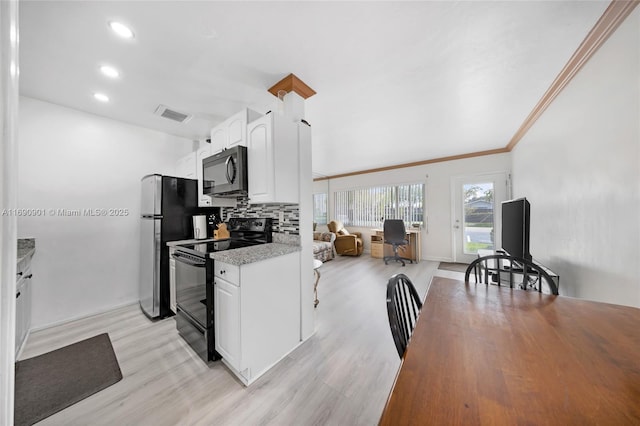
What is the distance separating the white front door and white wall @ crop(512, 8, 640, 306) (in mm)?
2138

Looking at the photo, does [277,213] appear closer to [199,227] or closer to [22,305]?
[199,227]

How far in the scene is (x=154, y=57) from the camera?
5.51 ft

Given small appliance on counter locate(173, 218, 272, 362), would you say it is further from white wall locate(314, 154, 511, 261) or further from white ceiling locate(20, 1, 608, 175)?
white wall locate(314, 154, 511, 261)

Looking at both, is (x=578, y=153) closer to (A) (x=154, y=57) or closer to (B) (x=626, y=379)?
(B) (x=626, y=379)

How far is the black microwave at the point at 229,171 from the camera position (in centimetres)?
197

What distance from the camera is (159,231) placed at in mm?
2438

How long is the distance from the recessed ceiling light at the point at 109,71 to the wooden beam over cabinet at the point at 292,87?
1309 millimetres

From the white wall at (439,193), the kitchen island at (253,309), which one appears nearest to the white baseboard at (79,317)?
the kitchen island at (253,309)

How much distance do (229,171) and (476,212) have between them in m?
4.90

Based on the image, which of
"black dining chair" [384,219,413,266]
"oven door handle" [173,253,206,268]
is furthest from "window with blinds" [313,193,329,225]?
"oven door handle" [173,253,206,268]

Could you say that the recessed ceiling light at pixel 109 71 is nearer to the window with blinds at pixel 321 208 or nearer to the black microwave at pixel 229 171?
the black microwave at pixel 229 171

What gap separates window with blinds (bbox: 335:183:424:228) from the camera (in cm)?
537

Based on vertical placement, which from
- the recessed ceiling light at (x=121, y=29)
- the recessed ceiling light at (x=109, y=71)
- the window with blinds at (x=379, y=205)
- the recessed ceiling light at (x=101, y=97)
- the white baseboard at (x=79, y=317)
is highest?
the recessed ceiling light at (x=121, y=29)

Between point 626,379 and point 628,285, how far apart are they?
1.23 meters
